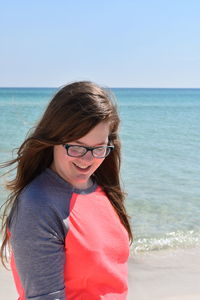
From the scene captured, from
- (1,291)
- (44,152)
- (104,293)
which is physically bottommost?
(1,291)

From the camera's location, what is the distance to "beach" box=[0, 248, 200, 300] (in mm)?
3801

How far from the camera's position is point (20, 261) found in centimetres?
134

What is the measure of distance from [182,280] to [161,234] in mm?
1302

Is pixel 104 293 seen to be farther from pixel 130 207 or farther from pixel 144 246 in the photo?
pixel 130 207

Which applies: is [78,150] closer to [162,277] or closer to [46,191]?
[46,191]

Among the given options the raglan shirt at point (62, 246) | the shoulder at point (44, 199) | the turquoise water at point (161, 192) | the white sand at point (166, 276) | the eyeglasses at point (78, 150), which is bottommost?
the turquoise water at point (161, 192)

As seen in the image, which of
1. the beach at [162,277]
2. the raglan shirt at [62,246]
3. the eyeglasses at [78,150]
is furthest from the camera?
the beach at [162,277]

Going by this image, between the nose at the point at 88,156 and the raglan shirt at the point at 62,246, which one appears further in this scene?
the nose at the point at 88,156

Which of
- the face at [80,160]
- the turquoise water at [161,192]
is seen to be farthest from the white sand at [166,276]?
the face at [80,160]

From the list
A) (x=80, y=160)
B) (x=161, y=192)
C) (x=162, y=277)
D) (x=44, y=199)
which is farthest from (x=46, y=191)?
(x=161, y=192)

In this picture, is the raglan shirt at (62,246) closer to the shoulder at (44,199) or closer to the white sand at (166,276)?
the shoulder at (44,199)

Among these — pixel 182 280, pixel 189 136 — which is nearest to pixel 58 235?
pixel 182 280

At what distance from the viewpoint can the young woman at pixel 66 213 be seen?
1348 millimetres

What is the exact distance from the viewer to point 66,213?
143 cm
